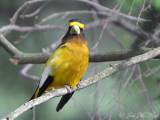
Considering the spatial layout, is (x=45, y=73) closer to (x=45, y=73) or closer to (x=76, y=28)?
(x=45, y=73)

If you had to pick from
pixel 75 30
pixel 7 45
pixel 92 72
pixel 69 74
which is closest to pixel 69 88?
pixel 69 74

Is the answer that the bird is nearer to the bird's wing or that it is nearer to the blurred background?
the bird's wing

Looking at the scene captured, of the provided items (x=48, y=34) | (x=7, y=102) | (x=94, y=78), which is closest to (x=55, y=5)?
(x=48, y=34)

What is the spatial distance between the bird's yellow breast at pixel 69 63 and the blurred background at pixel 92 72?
0.46 feet

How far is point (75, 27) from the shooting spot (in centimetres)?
592

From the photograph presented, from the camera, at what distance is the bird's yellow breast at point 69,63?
227 inches

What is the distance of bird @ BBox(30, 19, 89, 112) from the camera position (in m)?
5.79

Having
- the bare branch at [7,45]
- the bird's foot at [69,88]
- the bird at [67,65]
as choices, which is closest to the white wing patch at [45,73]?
the bird at [67,65]

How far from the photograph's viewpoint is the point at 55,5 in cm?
1080

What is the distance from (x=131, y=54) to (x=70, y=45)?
1.78 feet

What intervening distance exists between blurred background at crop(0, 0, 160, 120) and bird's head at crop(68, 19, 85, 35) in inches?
6.8

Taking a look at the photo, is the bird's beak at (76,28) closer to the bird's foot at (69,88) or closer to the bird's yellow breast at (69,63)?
the bird's yellow breast at (69,63)

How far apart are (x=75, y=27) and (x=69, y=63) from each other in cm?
32

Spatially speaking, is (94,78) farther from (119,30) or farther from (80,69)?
→ (119,30)
